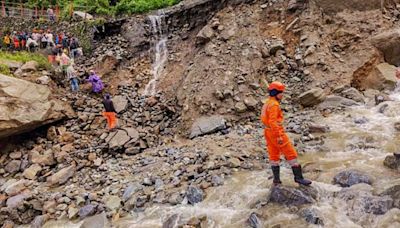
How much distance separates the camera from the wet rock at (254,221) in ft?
21.9

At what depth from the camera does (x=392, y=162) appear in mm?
7805

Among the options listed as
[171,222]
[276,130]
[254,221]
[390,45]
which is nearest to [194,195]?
[171,222]

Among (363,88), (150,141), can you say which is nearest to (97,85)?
(150,141)

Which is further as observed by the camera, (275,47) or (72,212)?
(275,47)

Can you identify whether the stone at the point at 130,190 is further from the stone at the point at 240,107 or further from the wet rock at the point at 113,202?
the stone at the point at 240,107

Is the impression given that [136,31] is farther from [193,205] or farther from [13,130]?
[193,205]

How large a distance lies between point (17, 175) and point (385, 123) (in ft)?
37.3

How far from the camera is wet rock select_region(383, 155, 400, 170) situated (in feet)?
25.3

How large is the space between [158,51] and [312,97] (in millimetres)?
7815

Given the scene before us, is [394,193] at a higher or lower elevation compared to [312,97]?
lower

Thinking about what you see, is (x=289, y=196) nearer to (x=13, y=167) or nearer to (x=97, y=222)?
(x=97, y=222)

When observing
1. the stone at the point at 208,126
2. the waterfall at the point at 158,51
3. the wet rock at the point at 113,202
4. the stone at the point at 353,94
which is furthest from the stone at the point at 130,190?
the stone at the point at 353,94

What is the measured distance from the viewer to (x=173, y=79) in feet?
50.8

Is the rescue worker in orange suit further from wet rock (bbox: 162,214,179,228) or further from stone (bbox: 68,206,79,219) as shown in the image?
stone (bbox: 68,206,79,219)
